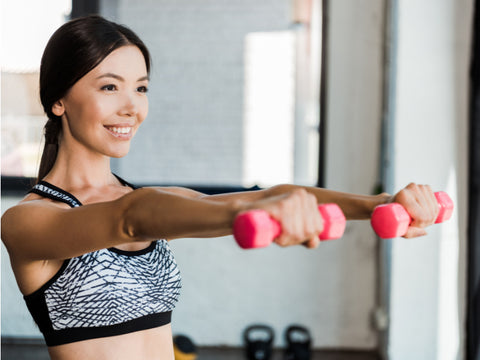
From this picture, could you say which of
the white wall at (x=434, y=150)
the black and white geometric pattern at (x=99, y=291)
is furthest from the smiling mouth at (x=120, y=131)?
the white wall at (x=434, y=150)

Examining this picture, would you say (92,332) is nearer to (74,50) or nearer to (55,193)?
(55,193)

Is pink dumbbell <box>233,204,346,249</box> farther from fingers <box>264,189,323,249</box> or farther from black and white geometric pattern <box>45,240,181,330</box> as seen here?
black and white geometric pattern <box>45,240,181,330</box>

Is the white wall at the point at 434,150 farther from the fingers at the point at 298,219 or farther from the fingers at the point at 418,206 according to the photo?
the fingers at the point at 298,219

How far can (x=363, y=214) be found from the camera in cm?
90

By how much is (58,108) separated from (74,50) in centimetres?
13

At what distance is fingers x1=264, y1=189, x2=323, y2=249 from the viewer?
0.56 m

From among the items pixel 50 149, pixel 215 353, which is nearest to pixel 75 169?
pixel 50 149

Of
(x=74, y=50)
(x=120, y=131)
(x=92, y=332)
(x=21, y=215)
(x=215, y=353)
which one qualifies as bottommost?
(x=215, y=353)

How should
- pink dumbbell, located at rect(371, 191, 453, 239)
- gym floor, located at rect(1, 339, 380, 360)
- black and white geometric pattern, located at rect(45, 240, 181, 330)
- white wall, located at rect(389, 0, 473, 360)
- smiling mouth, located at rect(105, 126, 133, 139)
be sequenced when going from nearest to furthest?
pink dumbbell, located at rect(371, 191, 453, 239) → black and white geometric pattern, located at rect(45, 240, 181, 330) → smiling mouth, located at rect(105, 126, 133, 139) → white wall, located at rect(389, 0, 473, 360) → gym floor, located at rect(1, 339, 380, 360)

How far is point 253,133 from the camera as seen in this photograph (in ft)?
10.6

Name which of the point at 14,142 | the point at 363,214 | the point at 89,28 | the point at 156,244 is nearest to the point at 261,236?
the point at 363,214

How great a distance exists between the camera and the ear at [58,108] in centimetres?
102

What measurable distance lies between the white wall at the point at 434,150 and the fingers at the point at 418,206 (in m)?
1.93

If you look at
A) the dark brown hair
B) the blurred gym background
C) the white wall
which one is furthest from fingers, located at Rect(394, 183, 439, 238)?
the blurred gym background
